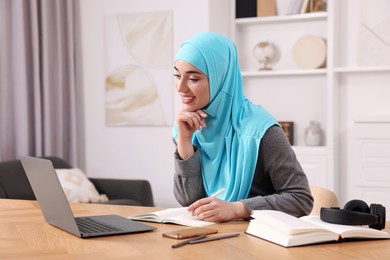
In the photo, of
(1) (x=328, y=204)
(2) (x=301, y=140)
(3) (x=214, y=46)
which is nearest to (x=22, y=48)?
(2) (x=301, y=140)

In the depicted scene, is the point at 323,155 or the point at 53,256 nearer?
the point at 53,256

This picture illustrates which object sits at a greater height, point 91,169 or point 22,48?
point 22,48

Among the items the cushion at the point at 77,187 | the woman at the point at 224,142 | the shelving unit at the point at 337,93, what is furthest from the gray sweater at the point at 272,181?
the shelving unit at the point at 337,93

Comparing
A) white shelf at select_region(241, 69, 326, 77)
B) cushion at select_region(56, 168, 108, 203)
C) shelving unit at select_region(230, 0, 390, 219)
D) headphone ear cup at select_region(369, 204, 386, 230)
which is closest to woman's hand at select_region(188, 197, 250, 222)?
headphone ear cup at select_region(369, 204, 386, 230)

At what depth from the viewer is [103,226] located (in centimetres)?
182

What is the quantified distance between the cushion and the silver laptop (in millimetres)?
2455

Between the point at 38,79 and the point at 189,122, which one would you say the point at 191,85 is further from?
the point at 38,79

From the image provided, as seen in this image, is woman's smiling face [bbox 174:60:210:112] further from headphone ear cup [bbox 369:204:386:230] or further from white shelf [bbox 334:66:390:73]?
white shelf [bbox 334:66:390:73]

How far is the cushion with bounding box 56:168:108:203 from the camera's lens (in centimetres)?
441

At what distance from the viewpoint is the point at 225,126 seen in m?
2.28

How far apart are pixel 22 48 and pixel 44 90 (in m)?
0.39

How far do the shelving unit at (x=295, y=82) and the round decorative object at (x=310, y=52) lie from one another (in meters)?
0.06

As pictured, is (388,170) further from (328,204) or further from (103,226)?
(103,226)

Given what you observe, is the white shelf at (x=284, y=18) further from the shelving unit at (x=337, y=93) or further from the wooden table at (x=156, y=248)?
the wooden table at (x=156, y=248)
